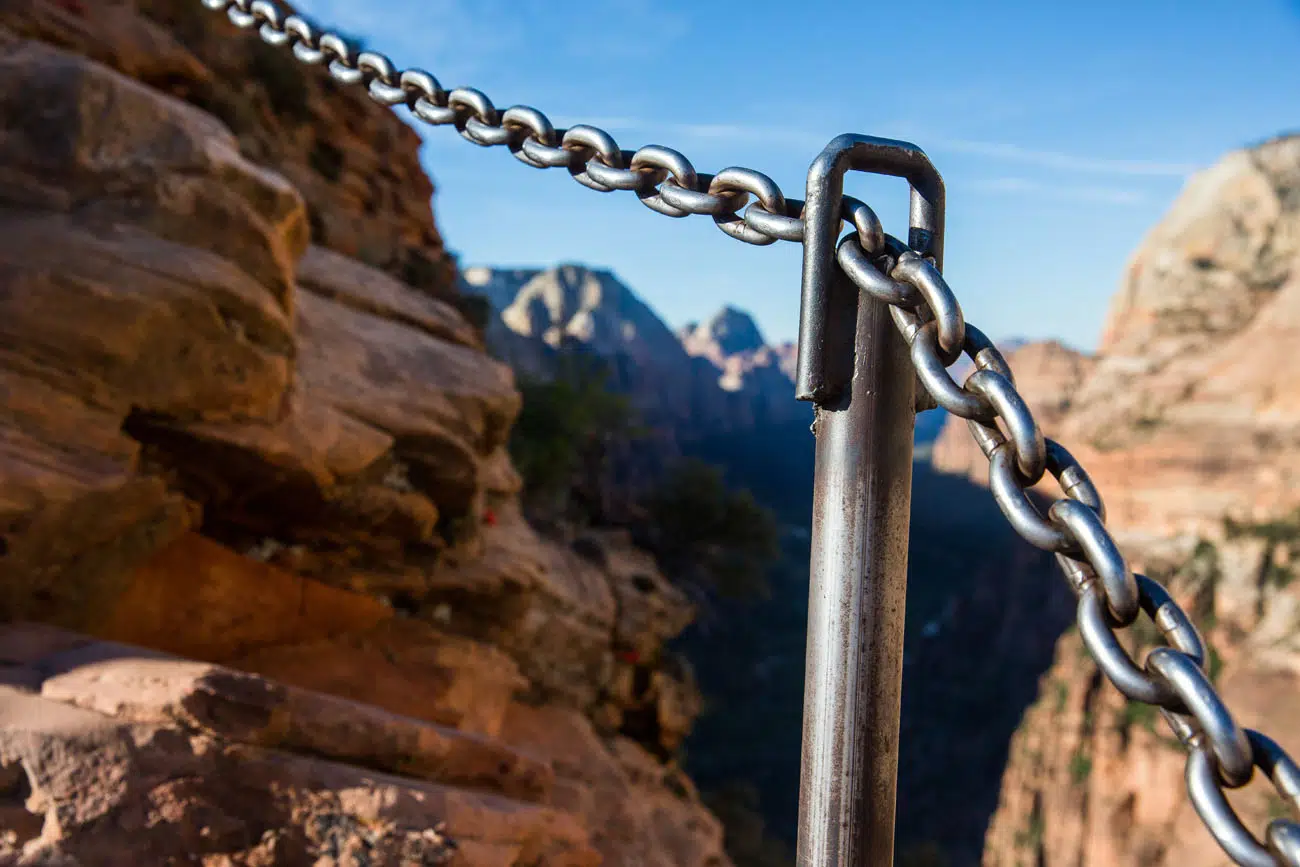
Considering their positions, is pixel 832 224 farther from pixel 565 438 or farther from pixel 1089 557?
pixel 565 438

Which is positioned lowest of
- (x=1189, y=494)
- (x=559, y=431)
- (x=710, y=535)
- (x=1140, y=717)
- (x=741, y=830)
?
(x=741, y=830)

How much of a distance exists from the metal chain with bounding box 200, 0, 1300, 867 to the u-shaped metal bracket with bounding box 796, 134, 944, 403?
0.03 m

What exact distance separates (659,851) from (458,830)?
5.00 meters

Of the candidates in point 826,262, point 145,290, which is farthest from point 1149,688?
point 145,290

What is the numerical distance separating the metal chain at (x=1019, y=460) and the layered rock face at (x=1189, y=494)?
25.9 metres

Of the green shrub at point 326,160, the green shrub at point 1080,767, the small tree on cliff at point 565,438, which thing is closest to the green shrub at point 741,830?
the small tree on cliff at point 565,438

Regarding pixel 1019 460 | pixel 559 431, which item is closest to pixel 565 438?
pixel 559 431

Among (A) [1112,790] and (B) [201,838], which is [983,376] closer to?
(B) [201,838]

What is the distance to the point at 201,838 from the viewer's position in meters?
1.99

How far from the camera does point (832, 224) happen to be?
110 centimetres

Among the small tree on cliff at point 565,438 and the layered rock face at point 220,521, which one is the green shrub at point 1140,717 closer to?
the small tree on cliff at point 565,438

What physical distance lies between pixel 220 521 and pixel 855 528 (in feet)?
13.8

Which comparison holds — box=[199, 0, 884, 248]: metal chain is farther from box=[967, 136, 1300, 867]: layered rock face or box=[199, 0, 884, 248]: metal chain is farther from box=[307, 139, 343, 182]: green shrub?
box=[967, 136, 1300, 867]: layered rock face

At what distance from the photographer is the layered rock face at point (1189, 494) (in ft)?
114
